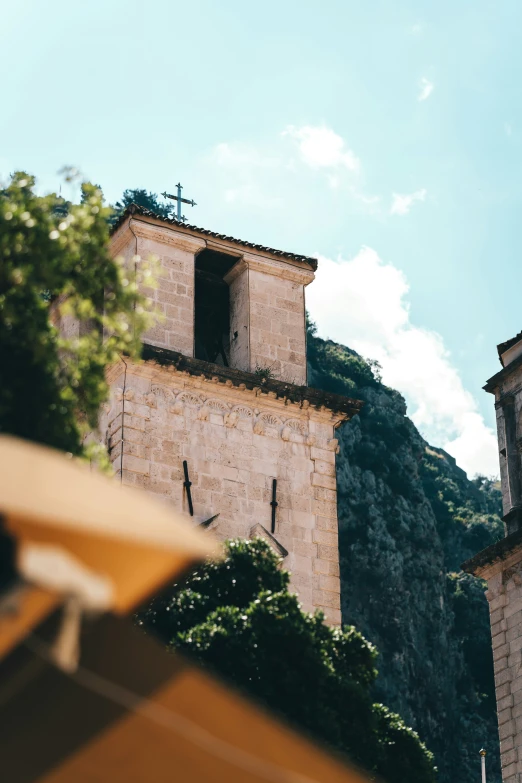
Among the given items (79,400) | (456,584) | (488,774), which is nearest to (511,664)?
(79,400)

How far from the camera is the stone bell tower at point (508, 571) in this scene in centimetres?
2242

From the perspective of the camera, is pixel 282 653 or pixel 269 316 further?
pixel 269 316

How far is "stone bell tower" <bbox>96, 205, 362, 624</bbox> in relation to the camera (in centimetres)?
2041

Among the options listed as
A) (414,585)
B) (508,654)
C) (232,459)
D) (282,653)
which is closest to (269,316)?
(232,459)

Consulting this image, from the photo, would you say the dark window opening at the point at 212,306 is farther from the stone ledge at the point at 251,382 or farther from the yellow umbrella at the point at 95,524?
the yellow umbrella at the point at 95,524

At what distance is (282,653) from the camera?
12.2 meters

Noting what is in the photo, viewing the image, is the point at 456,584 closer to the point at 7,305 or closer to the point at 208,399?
the point at 208,399

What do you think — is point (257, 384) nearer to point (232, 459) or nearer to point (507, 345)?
point (232, 459)

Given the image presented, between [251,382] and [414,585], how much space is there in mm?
40775

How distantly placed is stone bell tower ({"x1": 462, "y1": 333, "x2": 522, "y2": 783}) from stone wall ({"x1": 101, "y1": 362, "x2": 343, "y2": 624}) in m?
3.79

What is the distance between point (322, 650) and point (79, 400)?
14.2ft

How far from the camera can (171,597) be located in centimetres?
1355

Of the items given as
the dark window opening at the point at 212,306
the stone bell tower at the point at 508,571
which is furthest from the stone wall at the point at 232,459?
the stone bell tower at the point at 508,571

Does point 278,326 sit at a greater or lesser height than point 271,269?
lesser
